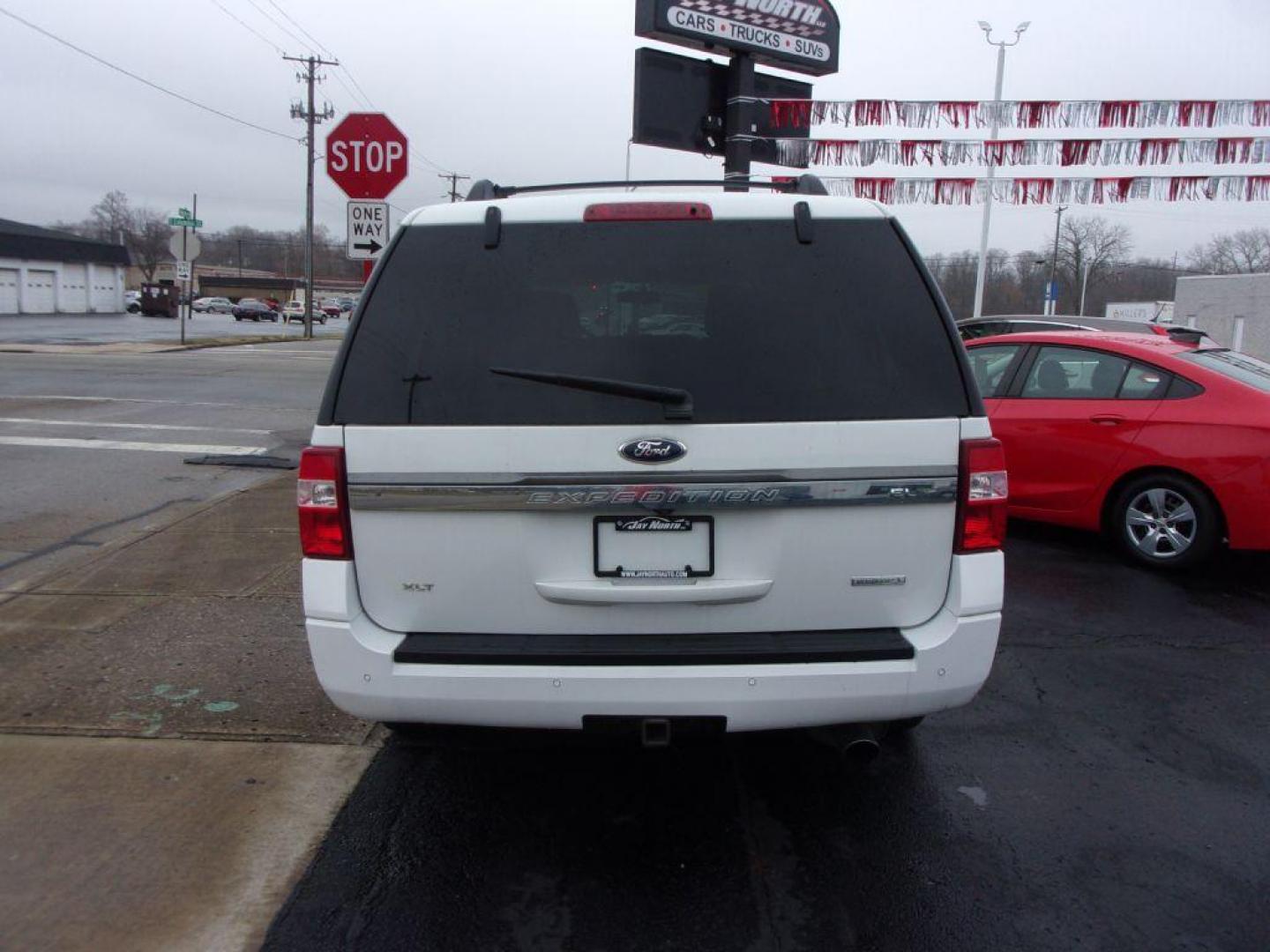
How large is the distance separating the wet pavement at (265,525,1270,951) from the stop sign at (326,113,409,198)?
7.56 m

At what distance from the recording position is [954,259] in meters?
39.6

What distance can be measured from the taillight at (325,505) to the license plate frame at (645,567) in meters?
0.73

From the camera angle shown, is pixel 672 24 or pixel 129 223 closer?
pixel 672 24

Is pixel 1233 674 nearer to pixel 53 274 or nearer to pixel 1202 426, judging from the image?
pixel 1202 426

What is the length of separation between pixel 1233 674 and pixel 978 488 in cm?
283

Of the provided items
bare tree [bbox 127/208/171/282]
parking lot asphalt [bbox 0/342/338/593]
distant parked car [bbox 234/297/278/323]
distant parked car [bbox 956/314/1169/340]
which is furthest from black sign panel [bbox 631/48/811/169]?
bare tree [bbox 127/208/171/282]

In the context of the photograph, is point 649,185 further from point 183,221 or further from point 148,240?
point 148,240

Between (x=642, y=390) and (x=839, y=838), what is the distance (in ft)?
5.53

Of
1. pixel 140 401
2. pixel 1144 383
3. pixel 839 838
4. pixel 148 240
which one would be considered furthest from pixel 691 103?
pixel 148 240

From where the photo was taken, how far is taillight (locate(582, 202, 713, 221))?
3.12 m

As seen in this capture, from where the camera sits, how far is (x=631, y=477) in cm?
285

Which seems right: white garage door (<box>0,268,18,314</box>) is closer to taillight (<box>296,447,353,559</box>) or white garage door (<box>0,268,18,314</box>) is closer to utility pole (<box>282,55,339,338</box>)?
utility pole (<box>282,55,339,338</box>)

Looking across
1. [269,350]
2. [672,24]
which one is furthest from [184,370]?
[672,24]

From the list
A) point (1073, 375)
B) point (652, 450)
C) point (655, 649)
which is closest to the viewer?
point (652, 450)
